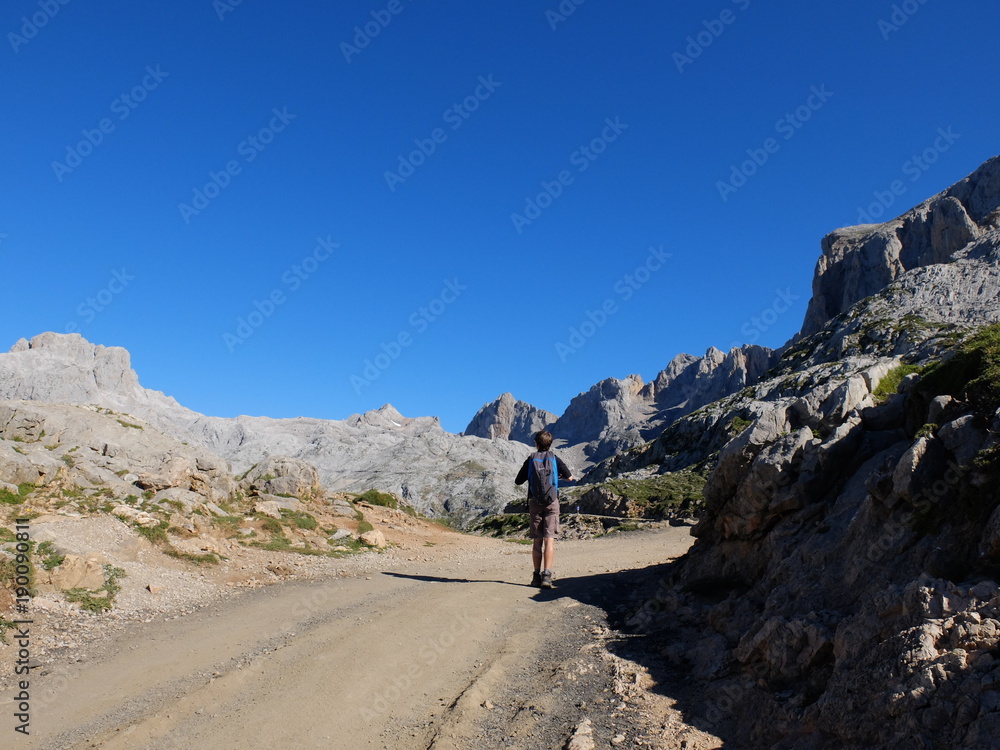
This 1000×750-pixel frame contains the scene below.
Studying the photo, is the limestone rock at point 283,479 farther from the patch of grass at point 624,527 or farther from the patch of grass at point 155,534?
the patch of grass at point 624,527

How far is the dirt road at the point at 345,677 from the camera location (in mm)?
6297

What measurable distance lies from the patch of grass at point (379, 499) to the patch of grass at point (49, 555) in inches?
793

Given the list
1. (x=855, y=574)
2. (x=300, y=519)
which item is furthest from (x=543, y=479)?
(x=300, y=519)

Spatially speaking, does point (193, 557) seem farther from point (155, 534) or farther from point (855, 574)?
point (855, 574)

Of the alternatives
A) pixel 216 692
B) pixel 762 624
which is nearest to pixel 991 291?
pixel 762 624

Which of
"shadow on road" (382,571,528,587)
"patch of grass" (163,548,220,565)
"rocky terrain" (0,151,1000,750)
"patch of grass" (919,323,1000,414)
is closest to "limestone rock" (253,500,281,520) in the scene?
"rocky terrain" (0,151,1000,750)

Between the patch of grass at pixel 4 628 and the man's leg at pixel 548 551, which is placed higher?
the man's leg at pixel 548 551

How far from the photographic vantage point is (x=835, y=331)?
255 ft

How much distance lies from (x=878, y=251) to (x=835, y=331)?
2810 inches

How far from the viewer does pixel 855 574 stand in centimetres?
736

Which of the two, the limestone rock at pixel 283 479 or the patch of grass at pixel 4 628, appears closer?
the patch of grass at pixel 4 628

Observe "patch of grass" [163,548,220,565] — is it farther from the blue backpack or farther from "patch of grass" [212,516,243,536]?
the blue backpack

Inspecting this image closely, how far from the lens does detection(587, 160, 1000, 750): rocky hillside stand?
4.79 m

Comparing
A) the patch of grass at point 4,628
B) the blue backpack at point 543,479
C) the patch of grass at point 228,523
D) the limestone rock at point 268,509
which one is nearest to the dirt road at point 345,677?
the patch of grass at point 4,628
